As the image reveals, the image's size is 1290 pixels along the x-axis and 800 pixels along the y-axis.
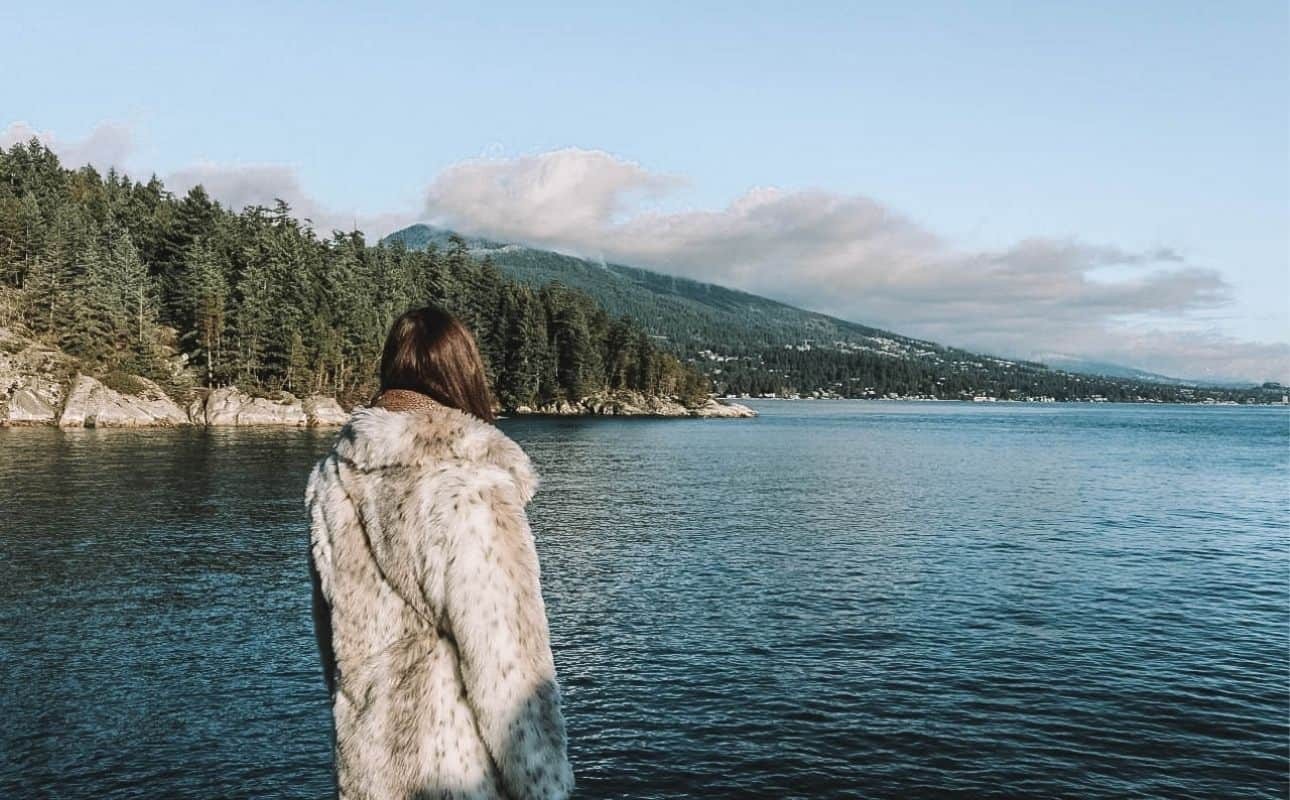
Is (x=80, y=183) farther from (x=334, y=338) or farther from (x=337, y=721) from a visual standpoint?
(x=337, y=721)

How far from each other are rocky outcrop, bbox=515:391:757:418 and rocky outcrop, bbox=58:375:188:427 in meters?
60.9

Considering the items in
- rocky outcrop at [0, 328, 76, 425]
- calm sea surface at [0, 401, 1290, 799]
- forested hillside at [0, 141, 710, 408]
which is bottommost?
calm sea surface at [0, 401, 1290, 799]

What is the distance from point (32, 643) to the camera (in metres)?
20.0

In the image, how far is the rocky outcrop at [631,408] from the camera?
146m

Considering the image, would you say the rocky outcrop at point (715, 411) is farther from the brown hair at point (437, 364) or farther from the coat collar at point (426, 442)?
the coat collar at point (426, 442)

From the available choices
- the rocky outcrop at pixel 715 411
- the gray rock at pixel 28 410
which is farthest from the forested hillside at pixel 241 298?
the rocky outcrop at pixel 715 411

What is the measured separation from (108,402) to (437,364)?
311 feet

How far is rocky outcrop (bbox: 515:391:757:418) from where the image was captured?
14588 centimetres

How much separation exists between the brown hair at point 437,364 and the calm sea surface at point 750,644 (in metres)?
12.1

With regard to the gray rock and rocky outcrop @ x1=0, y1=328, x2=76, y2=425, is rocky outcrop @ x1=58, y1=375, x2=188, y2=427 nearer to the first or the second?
the gray rock

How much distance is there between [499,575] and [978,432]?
425 ft

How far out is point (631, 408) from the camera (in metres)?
157

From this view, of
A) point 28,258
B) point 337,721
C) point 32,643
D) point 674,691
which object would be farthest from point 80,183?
A: point 337,721

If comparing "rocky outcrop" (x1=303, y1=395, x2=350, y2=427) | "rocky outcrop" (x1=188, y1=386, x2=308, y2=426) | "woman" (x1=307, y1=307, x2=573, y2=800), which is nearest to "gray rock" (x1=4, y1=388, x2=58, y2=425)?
"rocky outcrop" (x1=188, y1=386, x2=308, y2=426)
